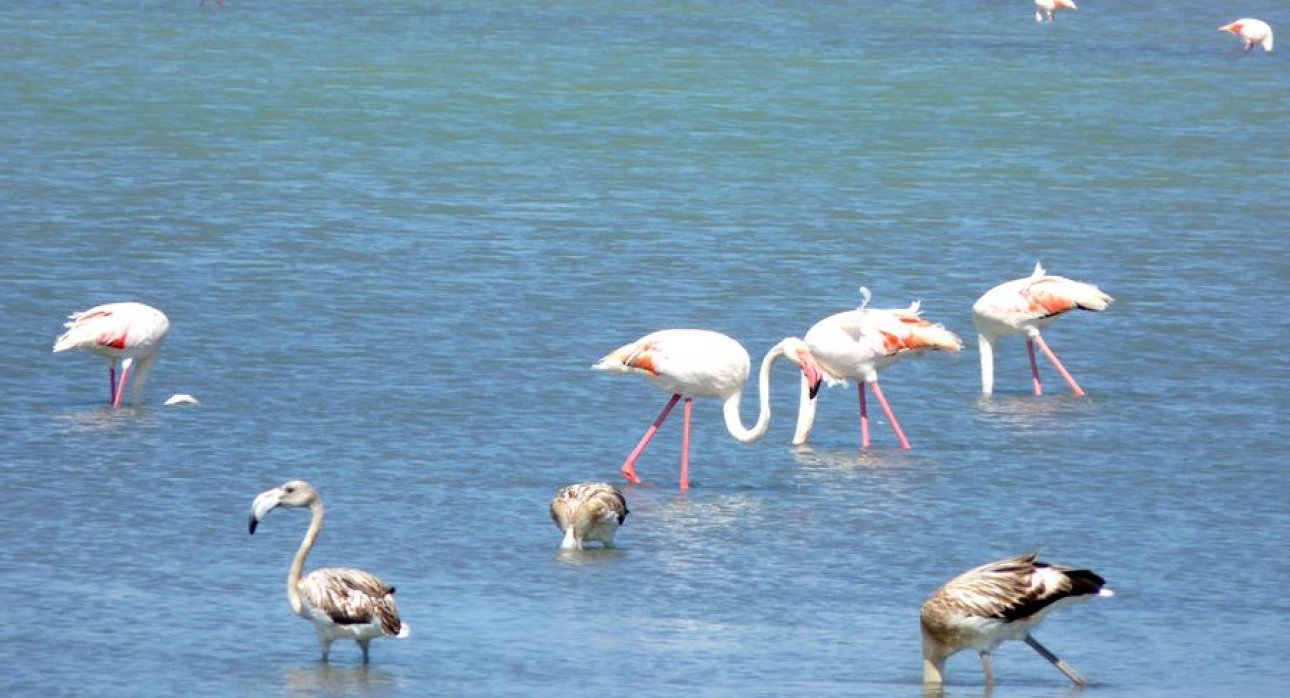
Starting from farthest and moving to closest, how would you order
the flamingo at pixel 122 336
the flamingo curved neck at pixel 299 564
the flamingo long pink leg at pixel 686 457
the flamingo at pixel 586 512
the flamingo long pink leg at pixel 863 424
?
the flamingo at pixel 122 336 → the flamingo long pink leg at pixel 863 424 → the flamingo long pink leg at pixel 686 457 → the flamingo at pixel 586 512 → the flamingo curved neck at pixel 299 564

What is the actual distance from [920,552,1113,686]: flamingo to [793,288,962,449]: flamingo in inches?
158

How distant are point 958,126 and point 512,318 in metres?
11.0

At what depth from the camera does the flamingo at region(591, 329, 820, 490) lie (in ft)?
39.4

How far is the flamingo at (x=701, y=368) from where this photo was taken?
12.0 m

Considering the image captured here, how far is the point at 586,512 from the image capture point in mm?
10266

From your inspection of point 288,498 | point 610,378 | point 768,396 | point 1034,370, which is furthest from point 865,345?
point 288,498

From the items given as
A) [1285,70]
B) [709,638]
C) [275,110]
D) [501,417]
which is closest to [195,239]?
[501,417]

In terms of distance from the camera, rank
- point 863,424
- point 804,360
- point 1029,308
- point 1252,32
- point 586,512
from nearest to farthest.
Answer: point 586,512, point 804,360, point 863,424, point 1029,308, point 1252,32

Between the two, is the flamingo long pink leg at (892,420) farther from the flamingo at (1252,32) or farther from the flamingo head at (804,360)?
the flamingo at (1252,32)

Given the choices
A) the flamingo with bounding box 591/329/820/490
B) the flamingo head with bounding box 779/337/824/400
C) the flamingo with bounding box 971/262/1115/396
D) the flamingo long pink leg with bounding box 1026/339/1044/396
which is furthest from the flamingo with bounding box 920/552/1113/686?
the flamingo long pink leg with bounding box 1026/339/1044/396

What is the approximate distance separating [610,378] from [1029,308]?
7.60 feet

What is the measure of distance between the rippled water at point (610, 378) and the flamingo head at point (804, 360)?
18.9 inches

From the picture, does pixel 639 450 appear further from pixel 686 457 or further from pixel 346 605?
pixel 346 605

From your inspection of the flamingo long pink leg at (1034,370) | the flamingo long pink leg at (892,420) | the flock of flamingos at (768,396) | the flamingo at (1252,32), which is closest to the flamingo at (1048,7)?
the flamingo at (1252,32)
